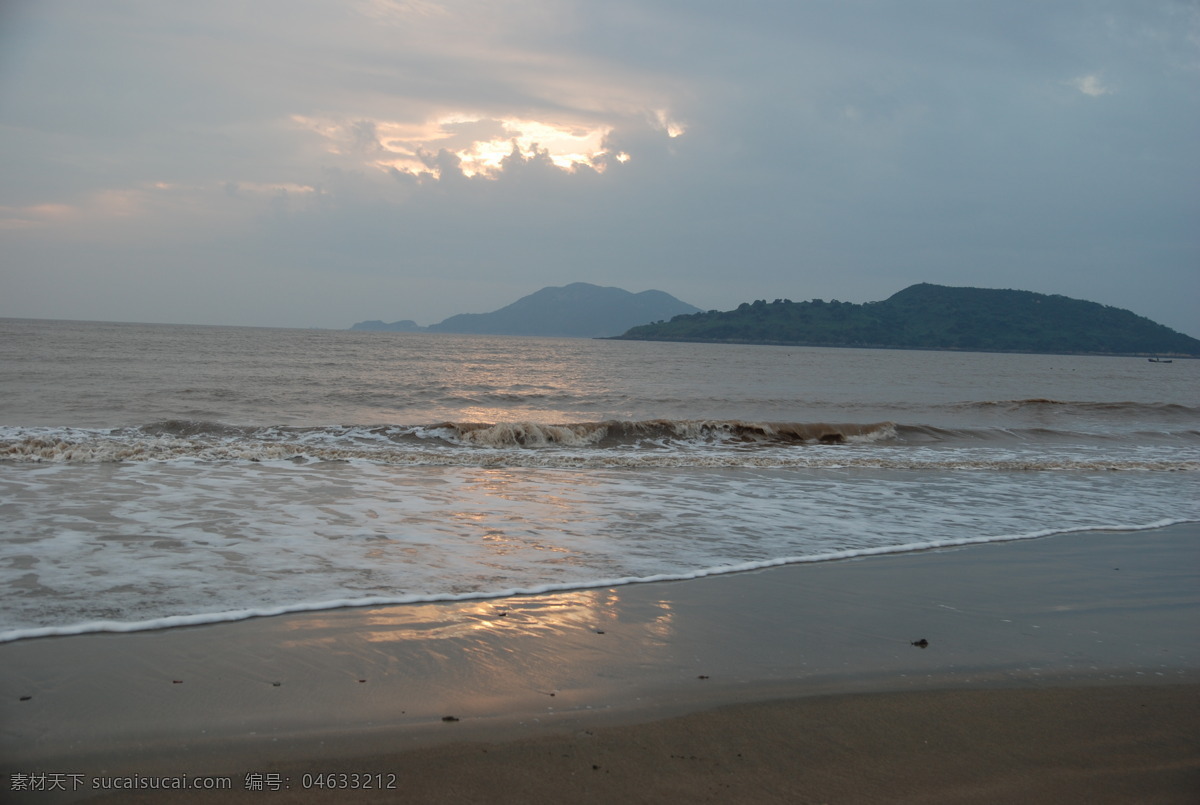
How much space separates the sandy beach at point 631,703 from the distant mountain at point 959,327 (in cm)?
16694

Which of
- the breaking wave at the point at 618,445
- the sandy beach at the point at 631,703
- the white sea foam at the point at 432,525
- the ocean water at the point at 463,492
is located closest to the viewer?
the sandy beach at the point at 631,703

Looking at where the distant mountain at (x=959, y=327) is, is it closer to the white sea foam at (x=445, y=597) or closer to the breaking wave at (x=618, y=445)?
the breaking wave at (x=618, y=445)

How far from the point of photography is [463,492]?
33.3 ft

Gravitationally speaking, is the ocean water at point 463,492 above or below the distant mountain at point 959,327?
below

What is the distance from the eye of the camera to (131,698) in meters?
3.61

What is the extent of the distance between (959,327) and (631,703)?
7486 inches

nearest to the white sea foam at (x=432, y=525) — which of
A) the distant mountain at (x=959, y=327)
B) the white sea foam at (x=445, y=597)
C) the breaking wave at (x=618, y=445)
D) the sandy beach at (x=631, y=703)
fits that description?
the white sea foam at (x=445, y=597)

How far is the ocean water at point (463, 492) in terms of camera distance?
576 centimetres

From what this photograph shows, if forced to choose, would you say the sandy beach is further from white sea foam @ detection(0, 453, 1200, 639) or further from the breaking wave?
the breaking wave

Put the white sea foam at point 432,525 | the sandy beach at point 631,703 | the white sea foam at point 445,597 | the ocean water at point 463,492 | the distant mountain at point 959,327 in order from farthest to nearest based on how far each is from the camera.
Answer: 1. the distant mountain at point 959,327
2. the ocean water at point 463,492
3. the white sea foam at point 432,525
4. the white sea foam at point 445,597
5. the sandy beach at point 631,703

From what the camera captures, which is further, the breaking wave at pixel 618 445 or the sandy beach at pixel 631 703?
the breaking wave at pixel 618 445

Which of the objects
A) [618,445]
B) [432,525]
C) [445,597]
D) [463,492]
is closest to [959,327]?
[618,445]

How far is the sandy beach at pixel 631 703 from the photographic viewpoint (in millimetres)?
3033

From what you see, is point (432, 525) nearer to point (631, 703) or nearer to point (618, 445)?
point (631, 703)
